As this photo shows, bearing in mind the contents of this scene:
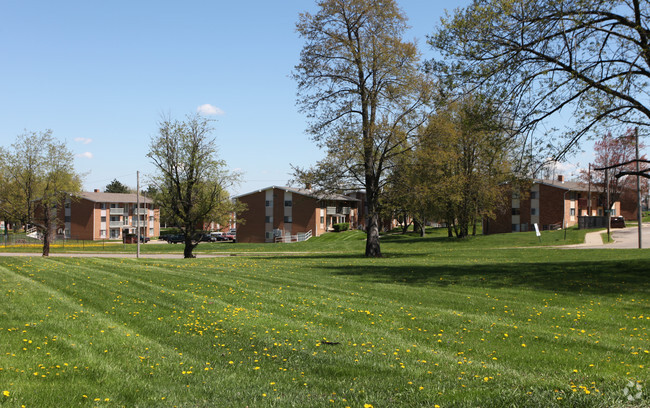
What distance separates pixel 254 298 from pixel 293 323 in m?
2.97

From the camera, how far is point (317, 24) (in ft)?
101

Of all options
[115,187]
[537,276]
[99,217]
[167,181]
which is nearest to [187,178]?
[167,181]

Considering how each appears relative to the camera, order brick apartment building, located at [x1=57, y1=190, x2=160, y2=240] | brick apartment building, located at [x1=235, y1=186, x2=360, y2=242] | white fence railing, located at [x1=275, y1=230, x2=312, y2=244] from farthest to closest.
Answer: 1. brick apartment building, located at [x1=57, y1=190, x2=160, y2=240]
2. brick apartment building, located at [x1=235, y1=186, x2=360, y2=242]
3. white fence railing, located at [x1=275, y1=230, x2=312, y2=244]

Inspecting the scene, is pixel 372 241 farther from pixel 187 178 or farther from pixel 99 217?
pixel 99 217

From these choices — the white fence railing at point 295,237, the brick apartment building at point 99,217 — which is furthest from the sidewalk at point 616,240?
the brick apartment building at point 99,217

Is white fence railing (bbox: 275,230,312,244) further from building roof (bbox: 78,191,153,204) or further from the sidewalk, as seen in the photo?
the sidewalk

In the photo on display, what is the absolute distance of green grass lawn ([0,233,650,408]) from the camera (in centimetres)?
580

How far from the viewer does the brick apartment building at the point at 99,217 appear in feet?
302

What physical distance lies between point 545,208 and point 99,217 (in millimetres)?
75298

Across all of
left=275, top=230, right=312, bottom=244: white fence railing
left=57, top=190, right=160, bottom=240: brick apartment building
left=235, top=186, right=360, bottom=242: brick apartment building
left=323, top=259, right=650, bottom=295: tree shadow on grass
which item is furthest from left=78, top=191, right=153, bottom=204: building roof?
left=323, top=259, right=650, bottom=295: tree shadow on grass

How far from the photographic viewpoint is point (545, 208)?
237ft

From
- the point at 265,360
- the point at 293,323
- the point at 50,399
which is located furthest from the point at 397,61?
the point at 50,399

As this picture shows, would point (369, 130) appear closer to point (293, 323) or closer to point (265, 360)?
point (293, 323)

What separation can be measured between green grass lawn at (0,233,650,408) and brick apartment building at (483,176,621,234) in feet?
195
